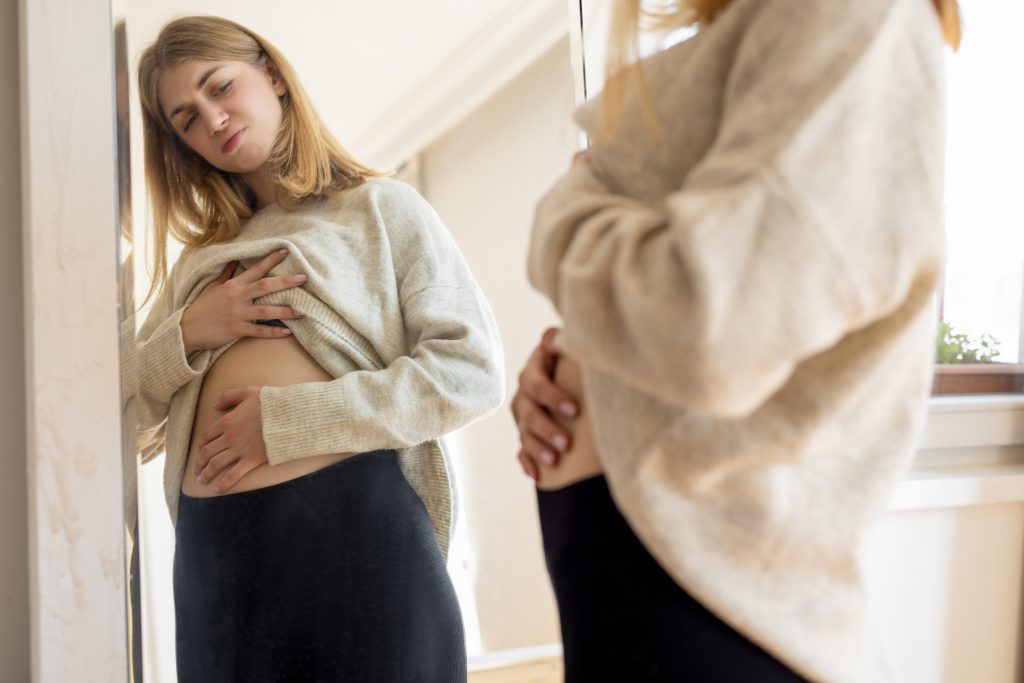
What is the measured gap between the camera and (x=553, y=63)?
3.55 ft

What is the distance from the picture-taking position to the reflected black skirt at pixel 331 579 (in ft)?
3.08

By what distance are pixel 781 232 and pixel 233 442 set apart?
723 mm

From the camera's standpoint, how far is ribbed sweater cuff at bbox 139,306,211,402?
0.99 meters

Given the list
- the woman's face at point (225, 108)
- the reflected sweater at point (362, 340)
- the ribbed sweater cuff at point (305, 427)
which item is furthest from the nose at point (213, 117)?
the ribbed sweater cuff at point (305, 427)

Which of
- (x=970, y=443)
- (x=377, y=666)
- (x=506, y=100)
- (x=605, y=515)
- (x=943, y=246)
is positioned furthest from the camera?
(x=970, y=443)

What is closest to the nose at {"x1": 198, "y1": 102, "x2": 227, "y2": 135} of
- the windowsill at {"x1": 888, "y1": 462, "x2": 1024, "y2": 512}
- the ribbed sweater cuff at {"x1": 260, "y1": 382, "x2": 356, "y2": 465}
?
the ribbed sweater cuff at {"x1": 260, "y1": 382, "x2": 356, "y2": 465}

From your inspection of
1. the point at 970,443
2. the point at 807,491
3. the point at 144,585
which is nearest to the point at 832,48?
the point at 807,491

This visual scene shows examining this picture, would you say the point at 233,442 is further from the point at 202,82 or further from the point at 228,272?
the point at 202,82

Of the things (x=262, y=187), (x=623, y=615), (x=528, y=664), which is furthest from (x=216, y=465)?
(x=623, y=615)

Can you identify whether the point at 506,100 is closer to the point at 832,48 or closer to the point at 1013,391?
the point at 832,48

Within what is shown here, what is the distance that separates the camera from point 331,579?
946mm

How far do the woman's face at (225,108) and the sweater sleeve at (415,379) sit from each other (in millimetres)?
171

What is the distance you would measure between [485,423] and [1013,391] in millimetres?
885

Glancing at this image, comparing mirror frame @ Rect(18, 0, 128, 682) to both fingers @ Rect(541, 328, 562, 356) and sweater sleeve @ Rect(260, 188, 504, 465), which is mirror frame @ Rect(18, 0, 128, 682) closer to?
sweater sleeve @ Rect(260, 188, 504, 465)
